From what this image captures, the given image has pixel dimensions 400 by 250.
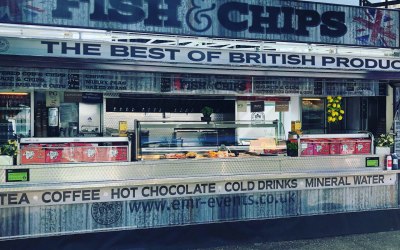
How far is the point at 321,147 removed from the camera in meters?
6.71

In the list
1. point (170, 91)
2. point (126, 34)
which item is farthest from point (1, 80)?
point (170, 91)

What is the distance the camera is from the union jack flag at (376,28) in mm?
7039

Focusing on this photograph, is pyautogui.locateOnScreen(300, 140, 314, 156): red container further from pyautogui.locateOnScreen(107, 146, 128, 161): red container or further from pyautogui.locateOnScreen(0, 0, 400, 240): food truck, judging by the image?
pyautogui.locateOnScreen(107, 146, 128, 161): red container

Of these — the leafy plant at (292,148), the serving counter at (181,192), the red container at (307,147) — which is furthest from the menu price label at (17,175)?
the red container at (307,147)

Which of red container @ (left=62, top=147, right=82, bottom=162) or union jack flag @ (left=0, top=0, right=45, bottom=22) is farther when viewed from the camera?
red container @ (left=62, top=147, right=82, bottom=162)

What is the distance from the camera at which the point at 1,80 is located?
17.0ft

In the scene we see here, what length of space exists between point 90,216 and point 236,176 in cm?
214

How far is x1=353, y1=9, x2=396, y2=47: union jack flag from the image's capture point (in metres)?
7.04

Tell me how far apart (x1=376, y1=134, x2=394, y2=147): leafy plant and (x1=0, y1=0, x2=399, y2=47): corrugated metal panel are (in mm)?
1604

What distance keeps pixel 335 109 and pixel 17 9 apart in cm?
620

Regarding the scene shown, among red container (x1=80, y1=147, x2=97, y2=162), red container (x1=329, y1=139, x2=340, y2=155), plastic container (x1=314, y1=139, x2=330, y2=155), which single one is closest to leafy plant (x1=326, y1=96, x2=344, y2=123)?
red container (x1=329, y1=139, x2=340, y2=155)

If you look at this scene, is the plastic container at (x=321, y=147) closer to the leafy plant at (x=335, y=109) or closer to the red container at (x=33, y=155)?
the leafy plant at (x=335, y=109)

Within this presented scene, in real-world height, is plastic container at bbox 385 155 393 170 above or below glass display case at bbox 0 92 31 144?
below

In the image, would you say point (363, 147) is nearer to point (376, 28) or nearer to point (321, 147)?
point (321, 147)
